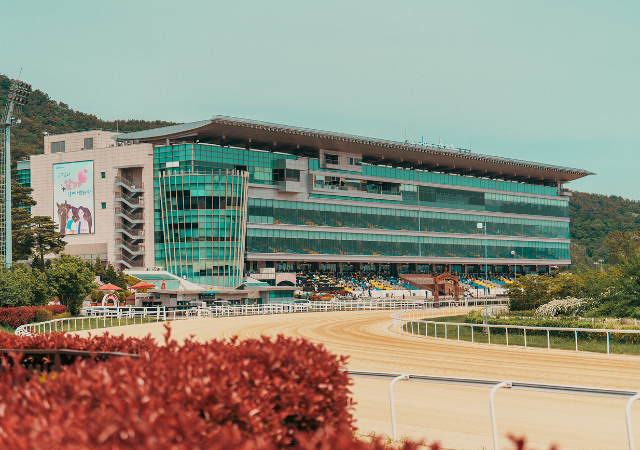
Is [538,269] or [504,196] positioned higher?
[504,196]

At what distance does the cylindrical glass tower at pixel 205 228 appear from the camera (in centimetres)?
8400

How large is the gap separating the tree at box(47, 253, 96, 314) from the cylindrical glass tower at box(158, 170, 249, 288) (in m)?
36.1

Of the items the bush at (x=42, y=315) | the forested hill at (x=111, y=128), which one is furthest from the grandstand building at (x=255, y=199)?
the bush at (x=42, y=315)

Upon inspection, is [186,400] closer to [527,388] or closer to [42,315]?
[527,388]

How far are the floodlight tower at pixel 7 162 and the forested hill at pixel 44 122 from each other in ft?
135

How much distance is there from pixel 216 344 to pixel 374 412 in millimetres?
5881

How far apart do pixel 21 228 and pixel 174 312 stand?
40.1m

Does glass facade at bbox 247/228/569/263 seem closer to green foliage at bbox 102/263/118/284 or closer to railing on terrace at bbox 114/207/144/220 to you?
railing on terrace at bbox 114/207/144/220

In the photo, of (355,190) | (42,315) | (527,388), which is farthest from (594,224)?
(527,388)

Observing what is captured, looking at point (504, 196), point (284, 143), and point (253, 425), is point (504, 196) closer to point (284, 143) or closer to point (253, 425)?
point (284, 143)

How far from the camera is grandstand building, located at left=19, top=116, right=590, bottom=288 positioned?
84719mm

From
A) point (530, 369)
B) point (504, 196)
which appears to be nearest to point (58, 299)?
point (530, 369)

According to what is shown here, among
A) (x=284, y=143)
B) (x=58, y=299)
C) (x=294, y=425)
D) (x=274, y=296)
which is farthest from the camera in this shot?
(x=284, y=143)

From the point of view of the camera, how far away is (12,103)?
74.8 m
